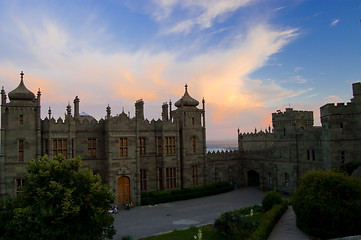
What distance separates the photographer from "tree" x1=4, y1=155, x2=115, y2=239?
16484 mm

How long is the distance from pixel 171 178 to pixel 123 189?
694 centimetres

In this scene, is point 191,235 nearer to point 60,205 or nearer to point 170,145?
point 60,205

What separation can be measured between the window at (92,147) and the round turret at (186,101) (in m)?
12.4

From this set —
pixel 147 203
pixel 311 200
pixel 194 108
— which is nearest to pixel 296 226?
pixel 311 200

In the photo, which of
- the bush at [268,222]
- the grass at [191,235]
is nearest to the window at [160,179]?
the grass at [191,235]

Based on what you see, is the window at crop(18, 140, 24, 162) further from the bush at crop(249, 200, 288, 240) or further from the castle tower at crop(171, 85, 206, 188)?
the bush at crop(249, 200, 288, 240)

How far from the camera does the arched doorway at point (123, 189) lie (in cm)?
3447

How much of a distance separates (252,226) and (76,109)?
77.4 feet

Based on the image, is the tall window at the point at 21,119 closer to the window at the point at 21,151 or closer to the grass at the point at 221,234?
the window at the point at 21,151

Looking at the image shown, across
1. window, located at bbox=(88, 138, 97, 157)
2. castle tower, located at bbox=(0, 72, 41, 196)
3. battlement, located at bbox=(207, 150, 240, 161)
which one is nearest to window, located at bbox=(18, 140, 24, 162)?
castle tower, located at bbox=(0, 72, 41, 196)

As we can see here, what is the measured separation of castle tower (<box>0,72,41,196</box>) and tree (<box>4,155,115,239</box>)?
46.6 ft

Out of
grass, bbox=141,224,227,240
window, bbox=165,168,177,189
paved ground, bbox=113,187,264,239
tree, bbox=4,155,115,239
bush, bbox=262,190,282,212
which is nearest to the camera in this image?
tree, bbox=4,155,115,239

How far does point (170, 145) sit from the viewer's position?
39.1 m

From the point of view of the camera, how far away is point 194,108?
41000 mm
